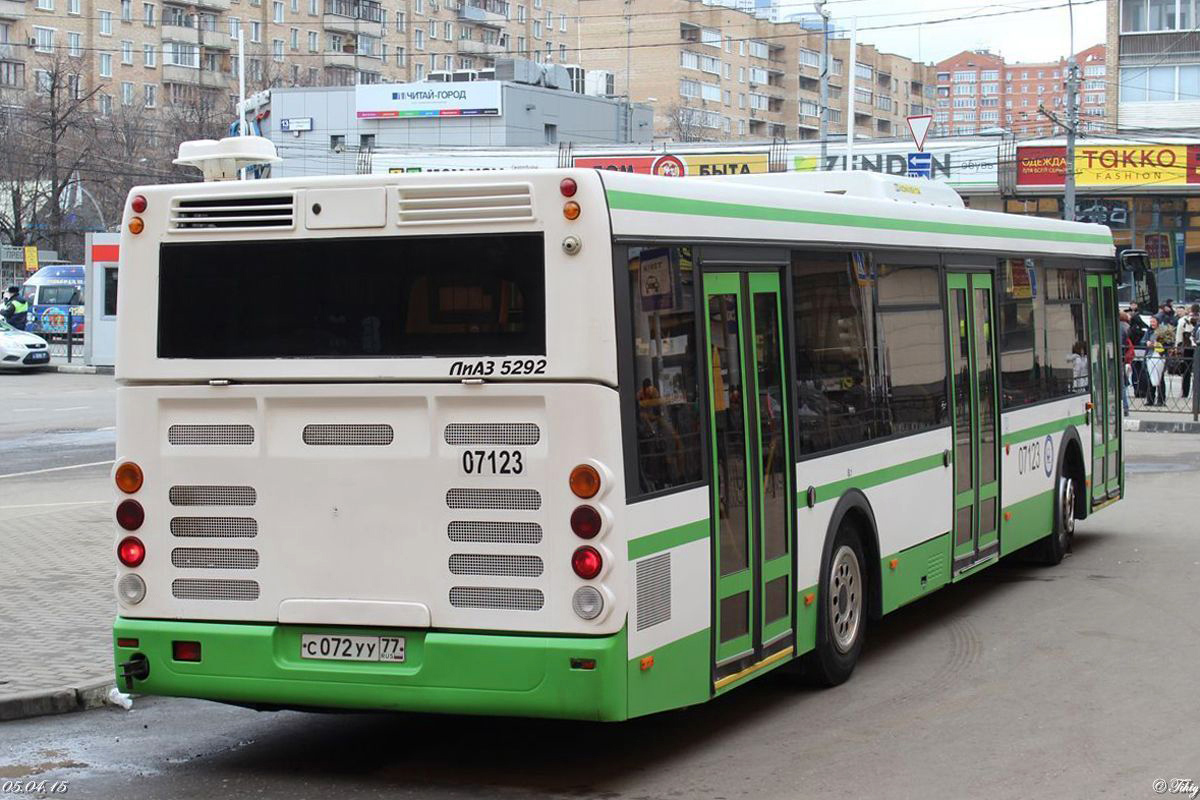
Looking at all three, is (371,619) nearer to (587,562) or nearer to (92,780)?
(587,562)

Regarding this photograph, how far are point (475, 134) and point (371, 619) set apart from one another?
243ft

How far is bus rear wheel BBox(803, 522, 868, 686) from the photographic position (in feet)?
28.7

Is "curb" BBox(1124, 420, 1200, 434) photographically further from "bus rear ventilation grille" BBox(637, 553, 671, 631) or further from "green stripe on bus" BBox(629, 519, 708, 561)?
"bus rear ventilation grille" BBox(637, 553, 671, 631)

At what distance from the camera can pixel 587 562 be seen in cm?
670

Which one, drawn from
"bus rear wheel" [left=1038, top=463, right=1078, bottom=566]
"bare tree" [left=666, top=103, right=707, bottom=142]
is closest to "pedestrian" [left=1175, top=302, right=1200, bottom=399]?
"bus rear wheel" [left=1038, top=463, right=1078, bottom=566]

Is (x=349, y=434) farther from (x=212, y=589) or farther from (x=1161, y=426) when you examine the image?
(x=1161, y=426)

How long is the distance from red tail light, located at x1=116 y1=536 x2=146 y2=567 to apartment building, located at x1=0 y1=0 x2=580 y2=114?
279ft

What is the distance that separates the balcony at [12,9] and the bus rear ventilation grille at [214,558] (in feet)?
317

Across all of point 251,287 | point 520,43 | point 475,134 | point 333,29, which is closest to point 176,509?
point 251,287

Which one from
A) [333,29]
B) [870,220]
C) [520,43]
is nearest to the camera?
[870,220]

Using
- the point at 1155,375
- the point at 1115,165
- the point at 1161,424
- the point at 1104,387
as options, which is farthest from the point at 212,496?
the point at 1115,165

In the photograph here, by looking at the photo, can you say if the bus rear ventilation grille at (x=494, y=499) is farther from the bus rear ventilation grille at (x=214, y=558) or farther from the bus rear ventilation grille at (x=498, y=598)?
the bus rear ventilation grille at (x=214, y=558)

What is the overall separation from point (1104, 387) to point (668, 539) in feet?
29.2

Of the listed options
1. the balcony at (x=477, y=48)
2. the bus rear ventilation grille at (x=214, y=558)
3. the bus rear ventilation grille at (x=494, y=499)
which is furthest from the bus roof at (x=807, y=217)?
the balcony at (x=477, y=48)
